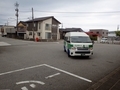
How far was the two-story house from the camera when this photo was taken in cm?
3461

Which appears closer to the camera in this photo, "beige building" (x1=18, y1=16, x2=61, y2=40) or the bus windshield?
the bus windshield

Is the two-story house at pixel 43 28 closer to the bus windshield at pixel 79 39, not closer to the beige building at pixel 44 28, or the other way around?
the beige building at pixel 44 28

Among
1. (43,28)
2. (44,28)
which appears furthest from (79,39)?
(44,28)

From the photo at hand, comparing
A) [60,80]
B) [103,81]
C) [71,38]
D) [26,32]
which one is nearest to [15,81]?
[60,80]

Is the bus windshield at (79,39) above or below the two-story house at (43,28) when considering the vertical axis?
below

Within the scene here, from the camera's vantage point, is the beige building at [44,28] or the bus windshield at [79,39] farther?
the beige building at [44,28]

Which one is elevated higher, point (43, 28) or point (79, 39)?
point (43, 28)

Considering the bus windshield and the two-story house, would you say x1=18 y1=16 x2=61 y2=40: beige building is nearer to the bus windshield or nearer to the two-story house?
the two-story house

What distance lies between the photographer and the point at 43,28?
34562 mm

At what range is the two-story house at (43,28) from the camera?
3461 centimetres

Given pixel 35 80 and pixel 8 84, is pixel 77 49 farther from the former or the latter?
pixel 8 84

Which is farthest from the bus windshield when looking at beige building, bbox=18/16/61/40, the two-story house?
beige building, bbox=18/16/61/40

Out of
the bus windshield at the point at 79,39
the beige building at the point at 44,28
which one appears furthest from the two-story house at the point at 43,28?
the bus windshield at the point at 79,39

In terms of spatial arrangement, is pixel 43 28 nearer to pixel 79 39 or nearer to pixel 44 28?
pixel 44 28
